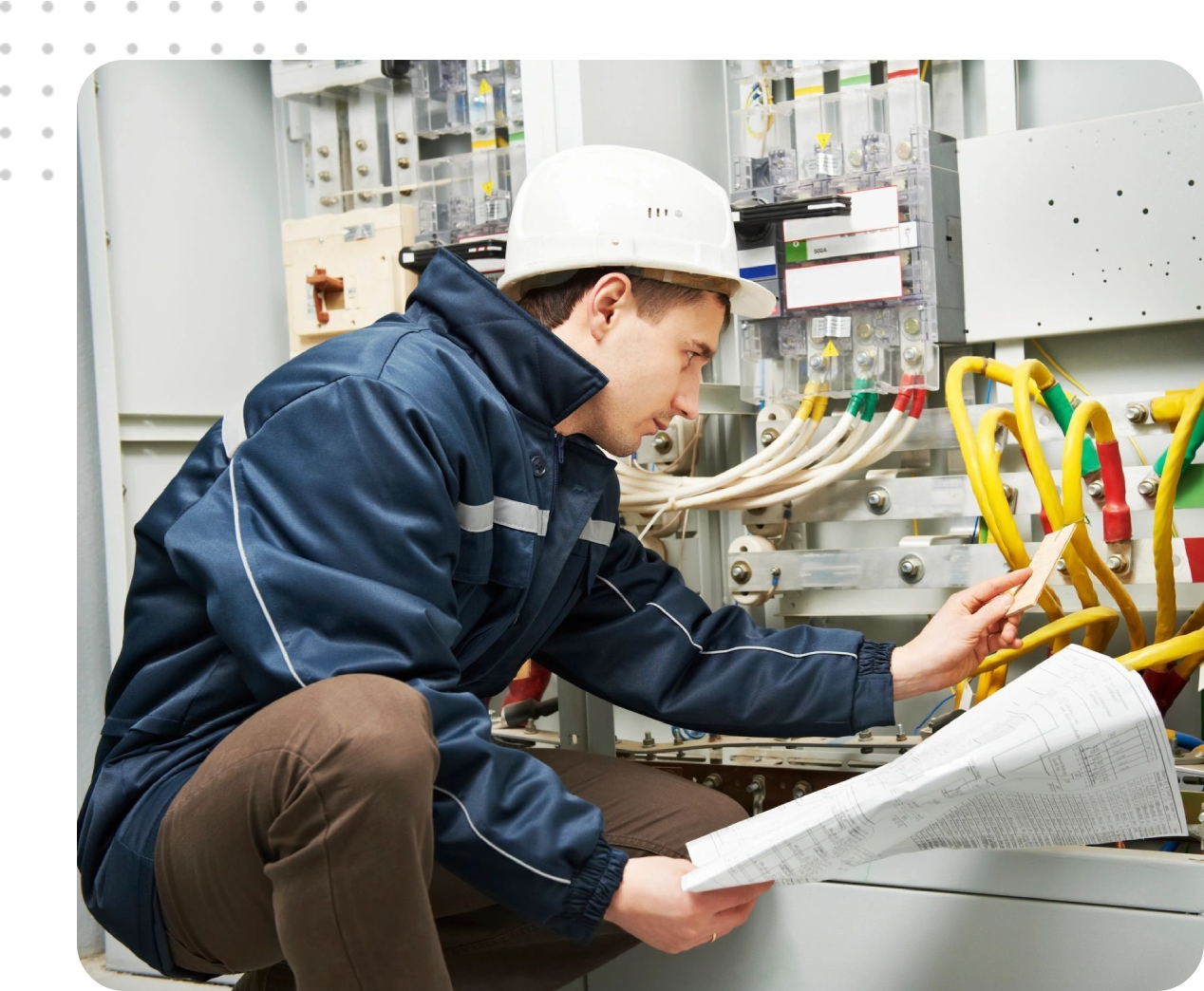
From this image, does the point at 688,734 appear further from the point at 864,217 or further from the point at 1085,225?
the point at 1085,225

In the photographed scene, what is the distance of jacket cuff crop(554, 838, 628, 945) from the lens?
1062 mm

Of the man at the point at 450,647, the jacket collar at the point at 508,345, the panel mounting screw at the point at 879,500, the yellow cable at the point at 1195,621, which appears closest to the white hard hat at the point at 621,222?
the man at the point at 450,647

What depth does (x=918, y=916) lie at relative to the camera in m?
1.40

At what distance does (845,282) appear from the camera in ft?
6.36

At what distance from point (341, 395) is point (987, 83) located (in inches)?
55.4

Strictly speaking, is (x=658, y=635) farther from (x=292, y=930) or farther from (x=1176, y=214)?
(x=1176, y=214)

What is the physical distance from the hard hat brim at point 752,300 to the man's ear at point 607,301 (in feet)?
0.65

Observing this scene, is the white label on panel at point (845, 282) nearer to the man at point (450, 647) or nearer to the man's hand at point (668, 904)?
the man at point (450, 647)

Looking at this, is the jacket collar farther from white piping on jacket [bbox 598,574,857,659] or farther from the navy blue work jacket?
white piping on jacket [bbox 598,574,857,659]

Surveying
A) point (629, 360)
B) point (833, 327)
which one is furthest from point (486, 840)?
point (833, 327)

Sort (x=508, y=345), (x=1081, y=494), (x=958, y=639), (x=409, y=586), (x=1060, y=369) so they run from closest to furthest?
(x=409, y=586) → (x=508, y=345) → (x=958, y=639) → (x=1081, y=494) → (x=1060, y=369)

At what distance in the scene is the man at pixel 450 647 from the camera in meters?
1.02

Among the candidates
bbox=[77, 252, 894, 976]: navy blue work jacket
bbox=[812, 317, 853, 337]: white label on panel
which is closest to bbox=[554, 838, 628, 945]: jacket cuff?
bbox=[77, 252, 894, 976]: navy blue work jacket

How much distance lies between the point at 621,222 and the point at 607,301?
95 mm
